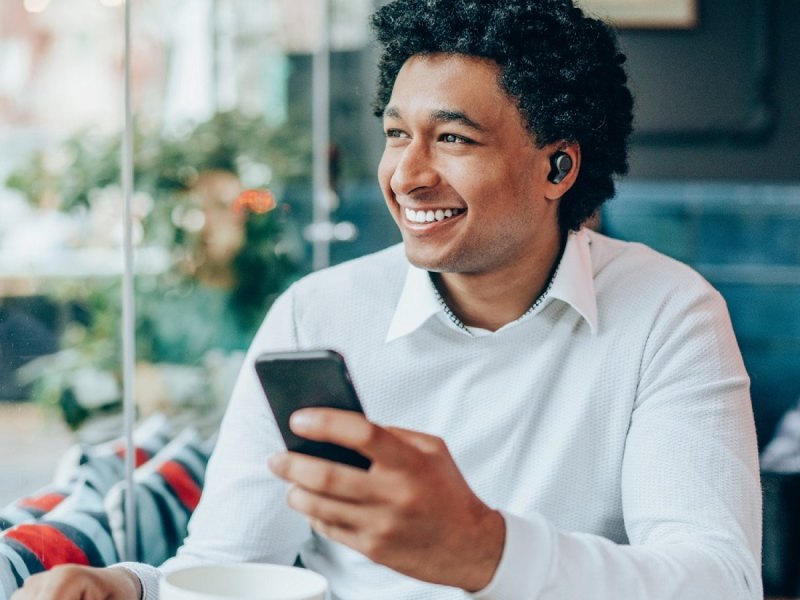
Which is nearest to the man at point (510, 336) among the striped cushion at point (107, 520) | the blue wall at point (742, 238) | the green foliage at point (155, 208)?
the striped cushion at point (107, 520)

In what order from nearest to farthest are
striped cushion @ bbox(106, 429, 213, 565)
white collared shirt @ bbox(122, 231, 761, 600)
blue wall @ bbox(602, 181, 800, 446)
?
1. white collared shirt @ bbox(122, 231, 761, 600)
2. striped cushion @ bbox(106, 429, 213, 565)
3. blue wall @ bbox(602, 181, 800, 446)

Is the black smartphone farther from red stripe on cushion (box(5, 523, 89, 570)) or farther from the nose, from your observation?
red stripe on cushion (box(5, 523, 89, 570))

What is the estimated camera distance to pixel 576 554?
89cm

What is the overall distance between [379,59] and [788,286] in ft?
9.88

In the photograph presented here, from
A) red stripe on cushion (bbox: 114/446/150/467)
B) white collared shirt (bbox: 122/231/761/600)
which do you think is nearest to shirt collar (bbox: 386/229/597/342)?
white collared shirt (bbox: 122/231/761/600)

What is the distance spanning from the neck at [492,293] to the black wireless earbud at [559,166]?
0.12m

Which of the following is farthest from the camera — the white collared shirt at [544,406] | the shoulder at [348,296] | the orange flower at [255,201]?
the orange flower at [255,201]

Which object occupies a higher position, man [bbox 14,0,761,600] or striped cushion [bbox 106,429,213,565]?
man [bbox 14,0,761,600]

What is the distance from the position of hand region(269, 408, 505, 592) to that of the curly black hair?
73 centimetres

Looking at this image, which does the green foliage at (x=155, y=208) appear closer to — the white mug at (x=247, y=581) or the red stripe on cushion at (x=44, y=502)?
the red stripe on cushion at (x=44, y=502)

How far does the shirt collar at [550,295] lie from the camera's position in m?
1.36

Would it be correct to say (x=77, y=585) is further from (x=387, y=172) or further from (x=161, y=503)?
(x=161, y=503)

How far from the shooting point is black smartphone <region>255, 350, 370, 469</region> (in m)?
0.76

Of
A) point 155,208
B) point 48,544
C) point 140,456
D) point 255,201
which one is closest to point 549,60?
point 48,544
